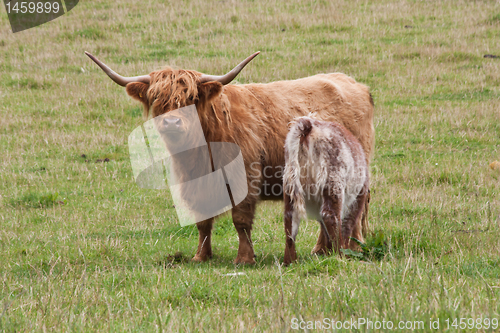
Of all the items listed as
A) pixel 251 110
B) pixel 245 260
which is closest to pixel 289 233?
pixel 245 260

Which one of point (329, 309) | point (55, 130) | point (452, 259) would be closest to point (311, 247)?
point (452, 259)

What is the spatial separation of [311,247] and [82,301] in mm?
2632

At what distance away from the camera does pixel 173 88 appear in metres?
4.51

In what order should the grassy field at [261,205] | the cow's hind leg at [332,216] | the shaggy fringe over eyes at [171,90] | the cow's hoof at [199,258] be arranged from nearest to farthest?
the grassy field at [261,205] → the cow's hind leg at [332,216] → the shaggy fringe over eyes at [171,90] → the cow's hoof at [199,258]

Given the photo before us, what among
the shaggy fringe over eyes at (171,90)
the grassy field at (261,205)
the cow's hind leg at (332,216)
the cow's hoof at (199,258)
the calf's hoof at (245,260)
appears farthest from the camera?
the cow's hoof at (199,258)

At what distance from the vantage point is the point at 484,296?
Answer: 2.79 metres

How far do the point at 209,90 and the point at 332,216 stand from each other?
167 centimetres

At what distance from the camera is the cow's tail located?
12.9 feet

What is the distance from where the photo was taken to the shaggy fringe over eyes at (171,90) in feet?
14.7

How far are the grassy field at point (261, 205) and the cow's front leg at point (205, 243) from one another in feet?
0.43

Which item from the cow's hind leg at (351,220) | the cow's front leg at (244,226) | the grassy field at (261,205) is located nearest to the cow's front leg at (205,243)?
the grassy field at (261,205)

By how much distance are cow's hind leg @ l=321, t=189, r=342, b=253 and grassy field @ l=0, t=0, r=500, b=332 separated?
0.79 feet

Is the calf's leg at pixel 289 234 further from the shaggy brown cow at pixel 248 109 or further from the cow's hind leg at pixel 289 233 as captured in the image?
the shaggy brown cow at pixel 248 109

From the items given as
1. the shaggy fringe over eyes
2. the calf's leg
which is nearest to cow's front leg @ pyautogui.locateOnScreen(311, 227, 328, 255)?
the calf's leg
